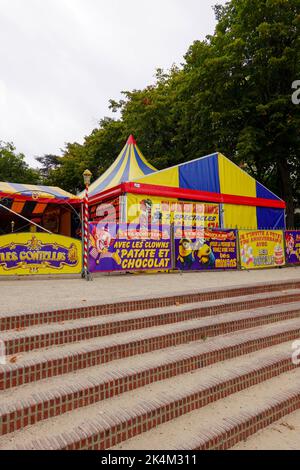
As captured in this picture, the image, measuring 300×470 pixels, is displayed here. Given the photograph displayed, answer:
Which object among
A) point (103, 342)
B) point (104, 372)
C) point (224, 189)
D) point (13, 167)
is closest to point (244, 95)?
point (224, 189)

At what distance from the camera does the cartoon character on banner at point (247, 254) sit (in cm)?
1156

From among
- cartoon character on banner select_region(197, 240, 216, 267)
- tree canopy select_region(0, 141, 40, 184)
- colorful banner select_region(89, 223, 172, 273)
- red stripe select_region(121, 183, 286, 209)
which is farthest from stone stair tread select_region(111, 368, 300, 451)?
tree canopy select_region(0, 141, 40, 184)

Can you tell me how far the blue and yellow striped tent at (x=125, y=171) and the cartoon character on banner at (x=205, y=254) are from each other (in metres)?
4.27

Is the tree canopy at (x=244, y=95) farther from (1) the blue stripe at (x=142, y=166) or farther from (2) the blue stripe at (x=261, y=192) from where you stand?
(1) the blue stripe at (x=142, y=166)

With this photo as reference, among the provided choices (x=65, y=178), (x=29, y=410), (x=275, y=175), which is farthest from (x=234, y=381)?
(x=65, y=178)

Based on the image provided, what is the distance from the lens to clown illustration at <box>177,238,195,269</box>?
1045 centimetres

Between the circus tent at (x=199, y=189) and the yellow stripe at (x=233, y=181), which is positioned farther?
the yellow stripe at (x=233, y=181)

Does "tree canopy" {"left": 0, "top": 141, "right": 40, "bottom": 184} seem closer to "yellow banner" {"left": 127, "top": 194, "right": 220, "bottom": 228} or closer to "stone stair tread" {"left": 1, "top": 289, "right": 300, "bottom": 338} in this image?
"yellow banner" {"left": 127, "top": 194, "right": 220, "bottom": 228}

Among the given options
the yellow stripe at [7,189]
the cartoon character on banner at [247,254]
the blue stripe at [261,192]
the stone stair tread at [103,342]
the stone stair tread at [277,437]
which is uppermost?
the blue stripe at [261,192]

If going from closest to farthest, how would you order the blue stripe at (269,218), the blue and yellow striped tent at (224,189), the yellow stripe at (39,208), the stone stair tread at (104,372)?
the stone stair tread at (104,372)
the blue and yellow striped tent at (224,189)
the yellow stripe at (39,208)
the blue stripe at (269,218)

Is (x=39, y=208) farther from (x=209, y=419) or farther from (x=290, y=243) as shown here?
(x=209, y=419)

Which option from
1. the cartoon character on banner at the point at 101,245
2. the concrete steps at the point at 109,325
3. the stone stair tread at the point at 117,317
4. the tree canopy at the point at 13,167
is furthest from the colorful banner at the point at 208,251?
the tree canopy at the point at 13,167

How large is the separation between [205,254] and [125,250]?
2.95 metres

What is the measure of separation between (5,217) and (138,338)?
14.3m
